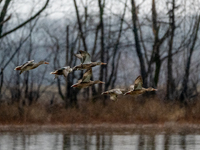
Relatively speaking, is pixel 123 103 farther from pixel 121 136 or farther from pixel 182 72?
pixel 182 72

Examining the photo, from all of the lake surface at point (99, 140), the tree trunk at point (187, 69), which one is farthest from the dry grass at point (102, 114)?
the tree trunk at point (187, 69)

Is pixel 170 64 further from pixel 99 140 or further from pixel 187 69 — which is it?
pixel 99 140

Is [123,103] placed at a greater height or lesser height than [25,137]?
greater

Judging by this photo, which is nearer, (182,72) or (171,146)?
(171,146)

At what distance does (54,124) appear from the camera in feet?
65.6

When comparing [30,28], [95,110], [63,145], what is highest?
[30,28]

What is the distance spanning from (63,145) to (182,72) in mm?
15720

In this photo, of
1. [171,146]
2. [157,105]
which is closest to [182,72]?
[157,105]

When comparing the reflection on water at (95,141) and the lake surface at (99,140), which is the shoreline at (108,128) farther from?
the reflection on water at (95,141)

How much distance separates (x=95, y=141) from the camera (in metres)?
15.1

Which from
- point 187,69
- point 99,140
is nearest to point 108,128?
point 99,140

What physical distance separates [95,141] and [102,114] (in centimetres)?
556

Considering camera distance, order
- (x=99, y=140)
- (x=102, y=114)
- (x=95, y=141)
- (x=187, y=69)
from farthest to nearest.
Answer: (x=187, y=69), (x=102, y=114), (x=99, y=140), (x=95, y=141)

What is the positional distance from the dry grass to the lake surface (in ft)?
5.26
